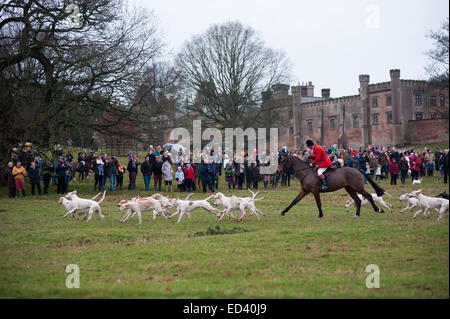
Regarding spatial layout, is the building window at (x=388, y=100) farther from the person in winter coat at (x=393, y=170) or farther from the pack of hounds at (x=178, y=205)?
the pack of hounds at (x=178, y=205)

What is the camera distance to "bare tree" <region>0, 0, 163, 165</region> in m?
29.2

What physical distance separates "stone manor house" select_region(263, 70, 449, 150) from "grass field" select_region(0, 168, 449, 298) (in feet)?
164

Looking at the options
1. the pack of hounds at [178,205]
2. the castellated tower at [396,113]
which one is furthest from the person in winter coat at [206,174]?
the castellated tower at [396,113]

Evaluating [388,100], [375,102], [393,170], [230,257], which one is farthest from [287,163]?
[375,102]

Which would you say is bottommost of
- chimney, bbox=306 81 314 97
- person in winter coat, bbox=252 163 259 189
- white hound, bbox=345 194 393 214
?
white hound, bbox=345 194 393 214

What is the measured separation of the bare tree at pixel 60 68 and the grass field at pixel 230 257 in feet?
38.2

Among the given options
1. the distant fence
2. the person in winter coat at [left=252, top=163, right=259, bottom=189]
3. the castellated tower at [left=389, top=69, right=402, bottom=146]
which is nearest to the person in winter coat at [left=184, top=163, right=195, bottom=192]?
the person in winter coat at [left=252, top=163, right=259, bottom=189]

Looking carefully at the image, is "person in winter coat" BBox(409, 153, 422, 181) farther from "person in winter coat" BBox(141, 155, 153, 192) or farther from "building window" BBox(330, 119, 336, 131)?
"building window" BBox(330, 119, 336, 131)

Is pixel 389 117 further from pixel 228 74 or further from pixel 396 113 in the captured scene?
pixel 228 74

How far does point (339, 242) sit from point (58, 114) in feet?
A: 71.1

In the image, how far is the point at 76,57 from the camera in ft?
97.4

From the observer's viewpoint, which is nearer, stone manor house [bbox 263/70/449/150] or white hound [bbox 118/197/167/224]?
white hound [bbox 118/197/167/224]

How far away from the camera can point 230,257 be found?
11734 mm

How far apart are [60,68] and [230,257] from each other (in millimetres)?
21839
